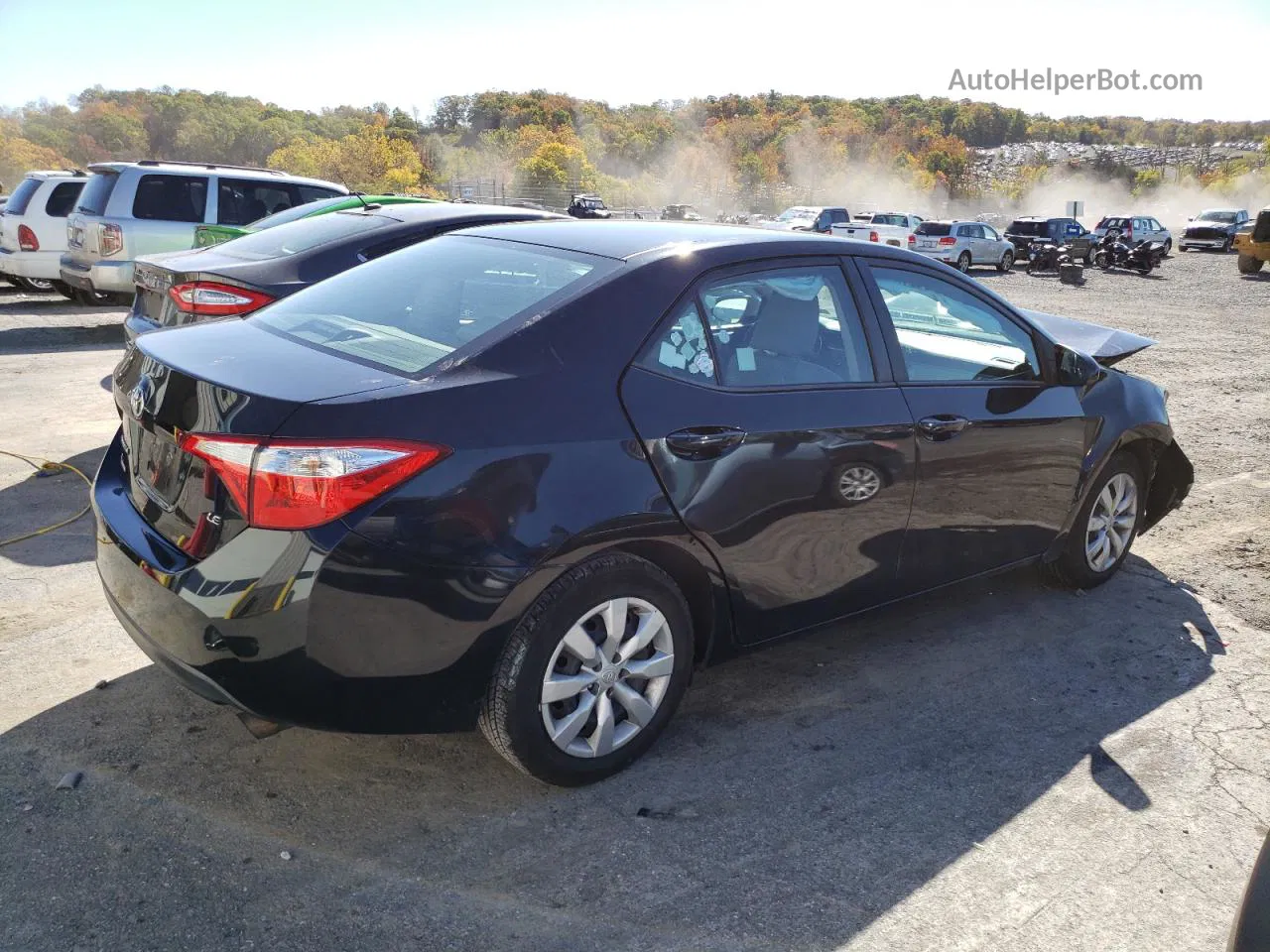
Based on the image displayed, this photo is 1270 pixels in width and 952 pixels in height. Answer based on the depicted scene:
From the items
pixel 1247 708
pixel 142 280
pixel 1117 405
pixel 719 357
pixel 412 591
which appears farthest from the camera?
pixel 142 280

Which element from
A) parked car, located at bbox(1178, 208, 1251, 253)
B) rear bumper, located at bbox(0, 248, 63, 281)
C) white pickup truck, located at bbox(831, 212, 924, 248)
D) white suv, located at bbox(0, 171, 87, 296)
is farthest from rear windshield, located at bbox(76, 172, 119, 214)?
parked car, located at bbox(1178, 208, 1251, 253)

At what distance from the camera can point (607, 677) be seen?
126 inches

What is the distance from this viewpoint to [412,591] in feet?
9.06

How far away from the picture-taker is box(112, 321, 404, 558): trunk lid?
9.18 ft

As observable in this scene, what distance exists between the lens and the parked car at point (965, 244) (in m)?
30.5

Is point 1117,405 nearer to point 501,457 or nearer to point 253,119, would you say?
point 501,457

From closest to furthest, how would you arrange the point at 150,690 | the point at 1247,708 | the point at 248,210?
1. the point at 150,690
2. the point at 1247,708
3. the point at 248,210

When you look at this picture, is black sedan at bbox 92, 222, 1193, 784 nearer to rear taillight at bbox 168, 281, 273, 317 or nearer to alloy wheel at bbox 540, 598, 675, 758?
alloy wheel at bbox 540, 598, 675, 758

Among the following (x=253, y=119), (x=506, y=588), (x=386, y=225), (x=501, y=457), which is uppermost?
(x=253, y=119)

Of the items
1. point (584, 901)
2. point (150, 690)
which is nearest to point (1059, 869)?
point (584, 901)

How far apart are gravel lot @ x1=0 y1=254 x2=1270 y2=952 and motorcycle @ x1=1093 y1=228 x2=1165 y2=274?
1185 inches

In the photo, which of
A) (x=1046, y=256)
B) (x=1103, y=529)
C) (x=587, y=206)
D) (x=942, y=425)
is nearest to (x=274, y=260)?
(x=942, y=425)

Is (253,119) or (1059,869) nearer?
(1059,869)

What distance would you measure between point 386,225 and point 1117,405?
4362 mm
